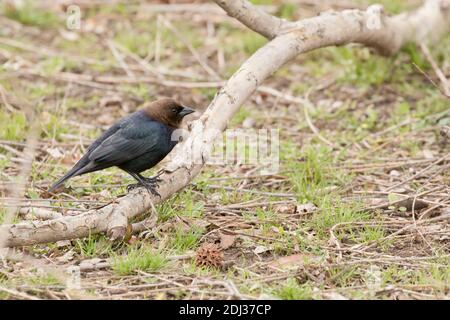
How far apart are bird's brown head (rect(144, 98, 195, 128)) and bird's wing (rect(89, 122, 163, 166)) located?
0.58 feet

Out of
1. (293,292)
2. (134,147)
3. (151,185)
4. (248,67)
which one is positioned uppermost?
(248,67)

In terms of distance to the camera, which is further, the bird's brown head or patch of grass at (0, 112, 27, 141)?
patch of grass at (0, 112, 27, 141)

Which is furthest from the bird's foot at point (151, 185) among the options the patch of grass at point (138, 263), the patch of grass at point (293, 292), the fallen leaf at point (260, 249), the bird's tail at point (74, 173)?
the patch of grass at point (293, 292)

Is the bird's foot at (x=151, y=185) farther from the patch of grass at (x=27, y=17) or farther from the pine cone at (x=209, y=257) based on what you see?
the patch of grass at (x=27, y=17)

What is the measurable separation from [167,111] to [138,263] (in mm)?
1663

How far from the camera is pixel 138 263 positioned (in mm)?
4328

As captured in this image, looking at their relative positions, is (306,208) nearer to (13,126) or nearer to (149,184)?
(149,184)

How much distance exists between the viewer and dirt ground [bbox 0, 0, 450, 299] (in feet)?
14.0

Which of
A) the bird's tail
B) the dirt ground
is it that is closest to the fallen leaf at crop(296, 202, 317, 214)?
the dirt ground

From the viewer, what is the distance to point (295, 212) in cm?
525

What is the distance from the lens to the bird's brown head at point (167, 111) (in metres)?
5.62

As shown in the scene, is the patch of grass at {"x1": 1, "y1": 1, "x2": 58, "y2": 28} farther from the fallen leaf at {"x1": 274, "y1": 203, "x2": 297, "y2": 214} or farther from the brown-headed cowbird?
the fallen leaf at {"x1": 274, "y1": 203, "x2": 297, "y2": 214}

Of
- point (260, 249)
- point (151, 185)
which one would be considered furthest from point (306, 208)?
point (151, 185)

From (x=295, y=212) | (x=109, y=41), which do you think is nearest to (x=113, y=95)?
(x=109, y=41)
